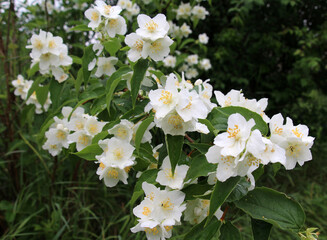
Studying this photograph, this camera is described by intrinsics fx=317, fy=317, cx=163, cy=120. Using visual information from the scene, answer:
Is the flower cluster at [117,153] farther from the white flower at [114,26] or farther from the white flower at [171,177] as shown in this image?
the white flower at [114,26]

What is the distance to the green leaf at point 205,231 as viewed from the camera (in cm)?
88

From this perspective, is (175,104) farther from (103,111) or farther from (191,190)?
(103,111)

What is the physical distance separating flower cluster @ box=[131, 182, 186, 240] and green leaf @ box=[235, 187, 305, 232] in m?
0.17

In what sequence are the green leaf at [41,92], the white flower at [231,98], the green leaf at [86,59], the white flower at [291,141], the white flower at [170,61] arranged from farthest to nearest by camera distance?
1. the white flower at [170,61]
2. the green leaf at [41,92]
3. the green leaf at [86,59]
4. the white flower at [231,98]
5. the white flower at [291,141]

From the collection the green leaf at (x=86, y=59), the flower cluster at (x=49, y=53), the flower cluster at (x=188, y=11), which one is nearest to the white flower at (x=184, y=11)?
the flower cluster at (x=188, y=11)

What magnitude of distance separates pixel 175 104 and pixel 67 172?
7.02ft

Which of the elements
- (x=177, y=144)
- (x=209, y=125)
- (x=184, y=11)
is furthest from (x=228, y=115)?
(x=184, y=11)

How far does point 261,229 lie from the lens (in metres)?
0.88

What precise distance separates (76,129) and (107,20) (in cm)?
41

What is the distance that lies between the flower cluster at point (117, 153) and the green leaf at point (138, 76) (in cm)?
10

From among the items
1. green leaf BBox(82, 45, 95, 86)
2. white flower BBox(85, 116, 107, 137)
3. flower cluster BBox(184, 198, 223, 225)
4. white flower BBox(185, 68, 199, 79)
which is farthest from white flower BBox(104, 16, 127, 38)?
white flower BBox(185, 68, 199, 79)

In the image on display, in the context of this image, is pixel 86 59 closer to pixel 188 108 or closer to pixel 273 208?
pixel 188 108

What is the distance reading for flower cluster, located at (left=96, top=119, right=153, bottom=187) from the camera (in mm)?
973

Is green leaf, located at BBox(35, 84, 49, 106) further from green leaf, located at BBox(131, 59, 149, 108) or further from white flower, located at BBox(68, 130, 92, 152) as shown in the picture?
green leaf, located at BBox(131, 59, 149, 108)
